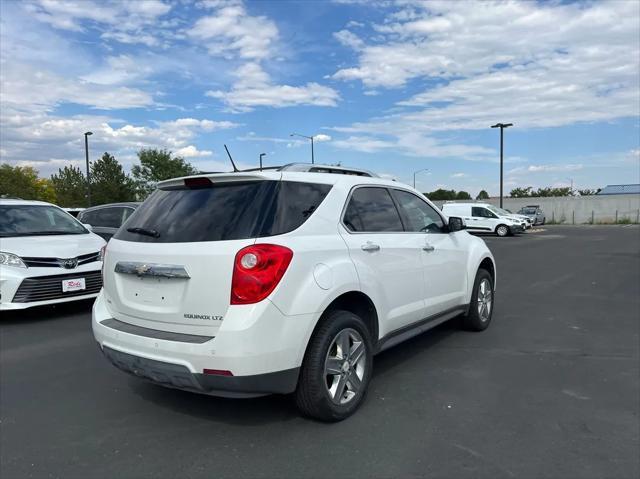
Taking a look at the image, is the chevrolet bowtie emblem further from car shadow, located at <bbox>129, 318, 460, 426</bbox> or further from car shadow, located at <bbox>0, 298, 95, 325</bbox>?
car shadow, located at <bbox>0, 298, 95, 325</bbox>

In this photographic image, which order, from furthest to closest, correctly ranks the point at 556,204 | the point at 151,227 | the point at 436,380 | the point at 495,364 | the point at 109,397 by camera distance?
the point at 556,204 → the point at 495,364 → the point at 436,380 → the point at 109,397 → the point at 151,227

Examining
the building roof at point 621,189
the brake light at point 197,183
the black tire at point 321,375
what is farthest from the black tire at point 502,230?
the building roof at point 621,189

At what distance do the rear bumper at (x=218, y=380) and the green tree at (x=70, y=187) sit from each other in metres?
71.1

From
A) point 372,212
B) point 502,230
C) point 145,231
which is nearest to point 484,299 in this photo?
point 372,212

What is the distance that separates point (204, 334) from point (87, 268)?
14.9ft

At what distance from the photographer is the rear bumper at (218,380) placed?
2963 mm

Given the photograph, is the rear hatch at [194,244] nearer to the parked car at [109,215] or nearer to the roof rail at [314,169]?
the roof rail at [314,169]

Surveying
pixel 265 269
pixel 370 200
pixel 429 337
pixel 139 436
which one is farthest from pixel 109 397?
pixel 429 337

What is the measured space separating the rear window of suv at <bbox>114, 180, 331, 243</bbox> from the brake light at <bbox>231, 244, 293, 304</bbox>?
14 centimetres

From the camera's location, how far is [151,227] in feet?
11.5

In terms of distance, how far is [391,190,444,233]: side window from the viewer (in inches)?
178

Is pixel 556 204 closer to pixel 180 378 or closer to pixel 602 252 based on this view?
pixel 602 252

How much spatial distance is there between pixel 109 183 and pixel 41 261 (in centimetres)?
6711

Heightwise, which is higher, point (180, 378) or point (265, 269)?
point (265, 269)
